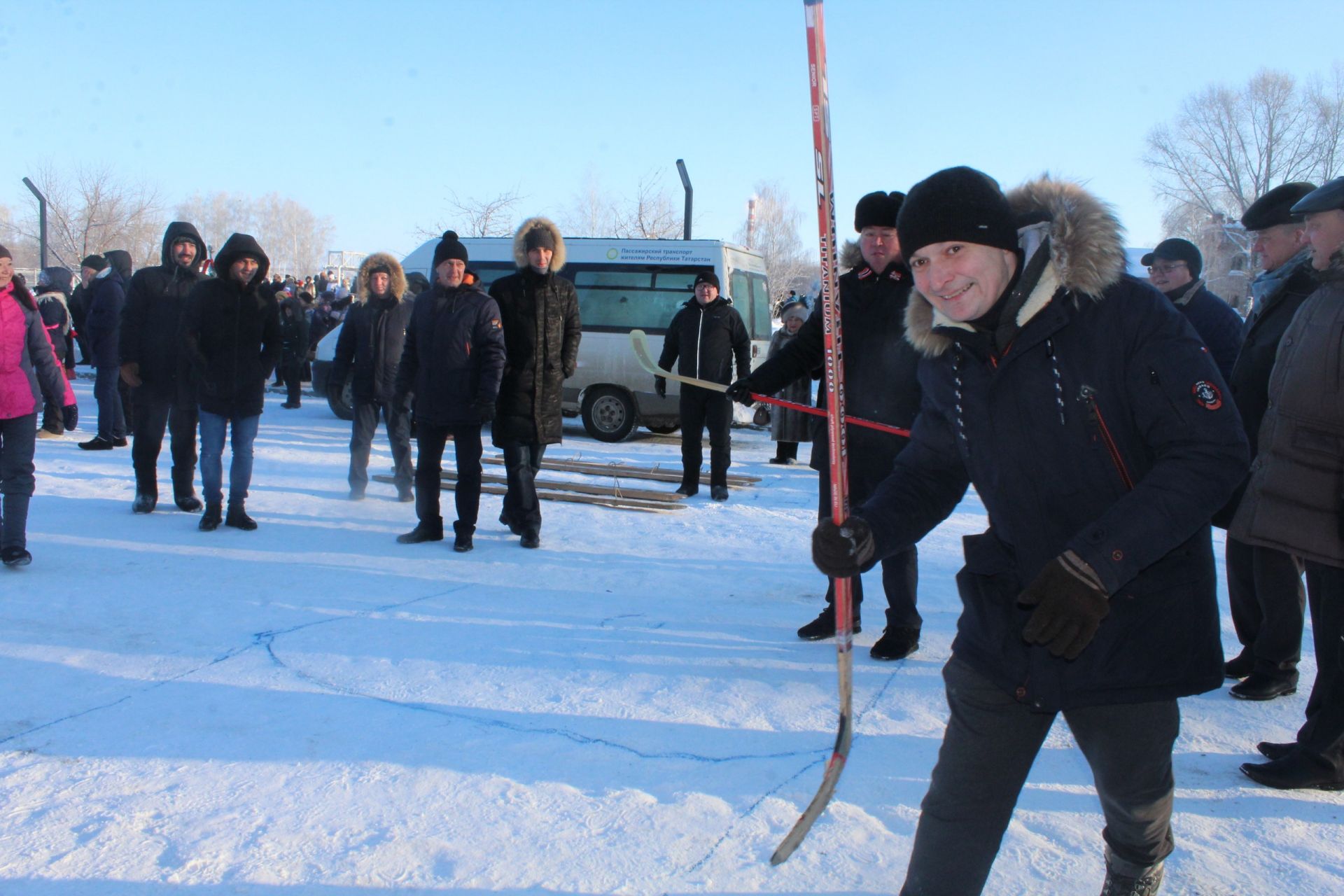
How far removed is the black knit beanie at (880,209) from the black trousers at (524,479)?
2.81m

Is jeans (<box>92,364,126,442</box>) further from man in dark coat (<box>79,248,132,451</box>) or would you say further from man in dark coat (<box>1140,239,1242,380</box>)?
man in dark coat (<box>1140,239,1242,380</box>)

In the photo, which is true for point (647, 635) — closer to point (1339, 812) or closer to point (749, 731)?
point (749, 731)

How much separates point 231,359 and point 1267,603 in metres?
5.61

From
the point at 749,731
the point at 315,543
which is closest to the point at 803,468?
the point at 315,543

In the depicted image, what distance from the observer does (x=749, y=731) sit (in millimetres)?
3371

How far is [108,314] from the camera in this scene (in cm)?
915

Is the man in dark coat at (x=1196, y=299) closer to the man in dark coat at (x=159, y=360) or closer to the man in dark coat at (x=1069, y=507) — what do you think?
the man in dark coat at (x=1069, y=507)

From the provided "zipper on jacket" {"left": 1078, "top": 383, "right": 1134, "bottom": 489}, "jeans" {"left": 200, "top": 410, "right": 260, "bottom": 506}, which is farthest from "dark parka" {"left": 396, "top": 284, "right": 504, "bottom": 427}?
"zipper on jacket" {"left": 1078, "top": 383, "right": 1134, "bottom": 489}

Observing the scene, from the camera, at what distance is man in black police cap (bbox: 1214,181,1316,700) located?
11.5ft

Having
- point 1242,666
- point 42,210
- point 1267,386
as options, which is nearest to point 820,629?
point 1242,666

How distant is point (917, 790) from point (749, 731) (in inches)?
25.0

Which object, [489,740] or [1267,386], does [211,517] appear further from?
[1267,386]

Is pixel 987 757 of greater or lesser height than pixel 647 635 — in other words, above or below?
above

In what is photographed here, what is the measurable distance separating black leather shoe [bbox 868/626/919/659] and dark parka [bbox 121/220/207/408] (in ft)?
16.1
